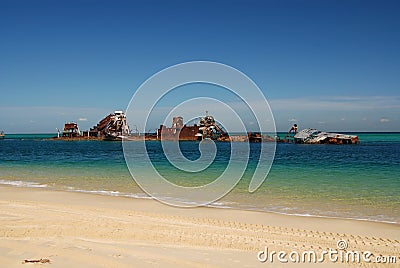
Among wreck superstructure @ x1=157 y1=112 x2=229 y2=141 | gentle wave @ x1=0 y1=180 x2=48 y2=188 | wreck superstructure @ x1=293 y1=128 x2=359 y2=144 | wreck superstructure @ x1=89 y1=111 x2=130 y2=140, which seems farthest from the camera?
wreck superstructure @ x1=89 y1=111 x2=130 y2=140

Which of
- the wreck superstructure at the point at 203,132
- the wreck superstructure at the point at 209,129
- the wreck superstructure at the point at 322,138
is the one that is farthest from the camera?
the wreck superstructure at the point at 209,129

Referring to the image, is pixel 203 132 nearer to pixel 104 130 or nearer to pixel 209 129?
pixel 209 129

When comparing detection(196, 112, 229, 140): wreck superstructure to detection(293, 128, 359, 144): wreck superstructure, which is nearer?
detection(293, 128, 359, 144): wreck superstructure

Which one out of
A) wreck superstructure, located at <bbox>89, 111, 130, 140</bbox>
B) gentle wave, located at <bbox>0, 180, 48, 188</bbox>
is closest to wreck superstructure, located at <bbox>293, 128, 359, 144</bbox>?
wreck superstructure, located at <bbox>89, 111, 130, 140</bbox>

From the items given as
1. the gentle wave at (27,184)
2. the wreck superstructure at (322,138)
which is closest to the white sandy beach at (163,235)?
the gentle wave at (27,184)

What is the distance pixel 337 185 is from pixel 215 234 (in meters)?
11.2

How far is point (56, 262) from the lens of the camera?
586 centimetres

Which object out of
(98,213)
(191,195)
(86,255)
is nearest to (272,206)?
(191,195)

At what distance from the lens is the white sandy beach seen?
6.19 metres

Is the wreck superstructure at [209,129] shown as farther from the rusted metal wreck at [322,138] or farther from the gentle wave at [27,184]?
the gentle wave at [27,184]

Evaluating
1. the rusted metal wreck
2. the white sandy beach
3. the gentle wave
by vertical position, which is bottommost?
the gentle wave

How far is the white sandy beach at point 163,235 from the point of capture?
6.19m

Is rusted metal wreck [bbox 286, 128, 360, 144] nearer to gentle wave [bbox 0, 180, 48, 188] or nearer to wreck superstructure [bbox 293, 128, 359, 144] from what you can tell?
wreck superstructure [bbox 293, 128, 359, 144]

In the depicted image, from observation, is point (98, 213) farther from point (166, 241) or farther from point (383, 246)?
point (383, 246)
